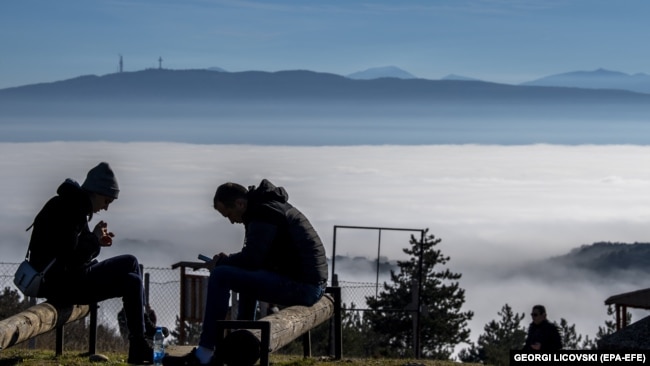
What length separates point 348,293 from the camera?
23.6 meters

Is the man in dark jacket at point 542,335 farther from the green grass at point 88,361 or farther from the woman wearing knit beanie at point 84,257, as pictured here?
the woman wearing knit beanie at point 84,257

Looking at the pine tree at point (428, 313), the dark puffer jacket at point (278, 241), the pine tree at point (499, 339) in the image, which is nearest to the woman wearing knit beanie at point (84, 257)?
the dark puffer jacket at point (278, 241)

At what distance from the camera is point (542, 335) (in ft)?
39.3

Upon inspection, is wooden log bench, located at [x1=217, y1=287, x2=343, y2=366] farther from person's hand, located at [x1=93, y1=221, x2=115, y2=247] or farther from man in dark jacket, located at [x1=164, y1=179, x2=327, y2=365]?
person's hand, located at [x1=93, y1=221, x2=115, y2=247]

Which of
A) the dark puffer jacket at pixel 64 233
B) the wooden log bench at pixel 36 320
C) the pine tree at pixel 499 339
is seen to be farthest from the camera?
the pine tree at pixel 499 339

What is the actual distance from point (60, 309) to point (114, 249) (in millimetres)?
98224

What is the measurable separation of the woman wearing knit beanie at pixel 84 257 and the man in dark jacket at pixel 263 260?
0.69m

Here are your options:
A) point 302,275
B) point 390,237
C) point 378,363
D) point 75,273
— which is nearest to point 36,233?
point 75,273

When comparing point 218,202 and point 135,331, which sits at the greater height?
point 218,202

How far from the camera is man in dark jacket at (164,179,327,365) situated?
877cm

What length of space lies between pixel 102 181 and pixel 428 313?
28361mm

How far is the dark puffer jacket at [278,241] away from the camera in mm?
8797

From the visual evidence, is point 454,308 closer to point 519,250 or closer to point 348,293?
point 348,293

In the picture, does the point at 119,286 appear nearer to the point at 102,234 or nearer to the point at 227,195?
the point at 102,234
